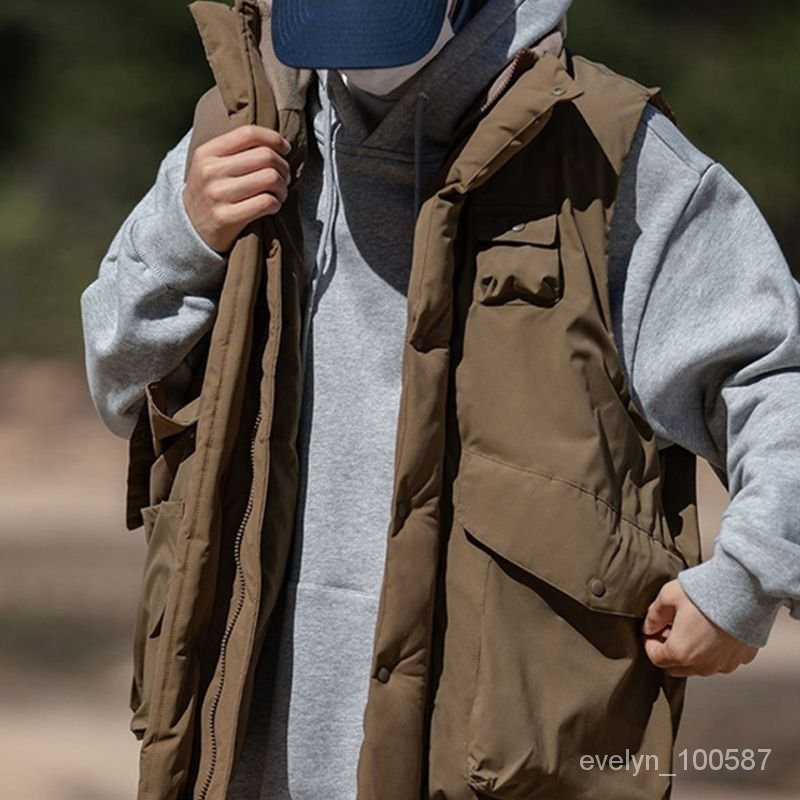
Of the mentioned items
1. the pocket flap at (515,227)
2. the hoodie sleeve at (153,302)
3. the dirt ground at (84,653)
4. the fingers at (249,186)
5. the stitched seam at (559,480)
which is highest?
the fingers at (249,186)

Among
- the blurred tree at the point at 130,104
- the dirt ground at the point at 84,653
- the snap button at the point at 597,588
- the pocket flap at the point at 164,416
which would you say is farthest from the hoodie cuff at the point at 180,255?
the blurred tree at the point at 130,104

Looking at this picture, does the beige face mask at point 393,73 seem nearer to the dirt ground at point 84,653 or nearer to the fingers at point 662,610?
the fingers at point 662,610

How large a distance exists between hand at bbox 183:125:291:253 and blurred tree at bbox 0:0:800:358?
4584 millimetres

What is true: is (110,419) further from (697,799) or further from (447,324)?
(697,799)

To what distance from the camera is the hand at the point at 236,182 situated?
69.6 inches

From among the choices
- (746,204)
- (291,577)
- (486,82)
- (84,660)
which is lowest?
(84,660)

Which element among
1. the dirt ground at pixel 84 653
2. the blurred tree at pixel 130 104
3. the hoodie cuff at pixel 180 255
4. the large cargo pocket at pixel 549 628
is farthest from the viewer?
the blurred tree at pixel 130 104

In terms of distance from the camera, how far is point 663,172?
1.76 metres

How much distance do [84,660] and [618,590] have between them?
3.25m

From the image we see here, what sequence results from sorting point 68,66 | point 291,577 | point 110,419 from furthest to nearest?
point 68,66 < point 110,419 < point 291,577

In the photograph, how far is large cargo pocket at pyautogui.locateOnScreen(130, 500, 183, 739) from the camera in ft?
6.03

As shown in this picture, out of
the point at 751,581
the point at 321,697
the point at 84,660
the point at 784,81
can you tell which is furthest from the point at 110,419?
the point at 784,81

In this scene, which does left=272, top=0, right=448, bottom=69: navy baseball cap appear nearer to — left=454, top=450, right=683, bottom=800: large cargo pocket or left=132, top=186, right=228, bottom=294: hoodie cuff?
left=132, top=186, right=228, bottom=294: hoodie cuff

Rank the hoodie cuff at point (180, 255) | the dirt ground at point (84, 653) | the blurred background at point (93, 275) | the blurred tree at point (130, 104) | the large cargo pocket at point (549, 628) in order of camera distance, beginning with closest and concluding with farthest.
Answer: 1. the large cargo pocket at point (549, 628)
2. the hoodie cuff at point (180, 255)
3. the dirt ground at point (84, 653)
4. the blurred background at point (93, 275)
5. the blurred tree at point (130, 104)
